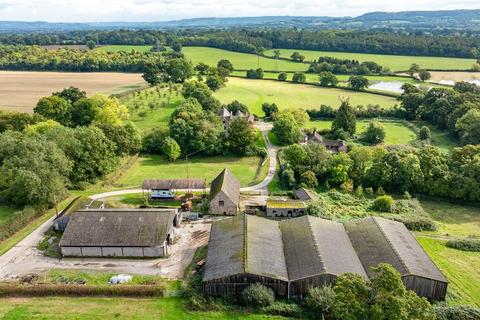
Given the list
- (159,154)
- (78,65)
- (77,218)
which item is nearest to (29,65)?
(78,65)

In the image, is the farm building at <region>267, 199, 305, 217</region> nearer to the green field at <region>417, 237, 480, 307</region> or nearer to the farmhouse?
the green field at <region>417, 237, 480, 307</region>

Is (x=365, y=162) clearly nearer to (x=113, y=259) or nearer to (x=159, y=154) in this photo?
(x=159, y=154)

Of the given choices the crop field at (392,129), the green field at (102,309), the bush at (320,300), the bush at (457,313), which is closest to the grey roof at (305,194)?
the bush at (320,300)

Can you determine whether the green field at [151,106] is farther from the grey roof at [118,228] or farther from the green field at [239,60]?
the green field at [239,60]

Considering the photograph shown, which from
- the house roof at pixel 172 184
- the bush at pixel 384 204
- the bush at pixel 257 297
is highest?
the house roof at pixel 172 184

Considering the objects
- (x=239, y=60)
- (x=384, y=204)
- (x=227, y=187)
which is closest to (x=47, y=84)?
(x=239, y=60)

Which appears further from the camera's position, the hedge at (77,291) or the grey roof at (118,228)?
the grey roof at (118,228)

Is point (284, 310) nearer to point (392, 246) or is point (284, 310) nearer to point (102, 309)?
point (392, 246)
